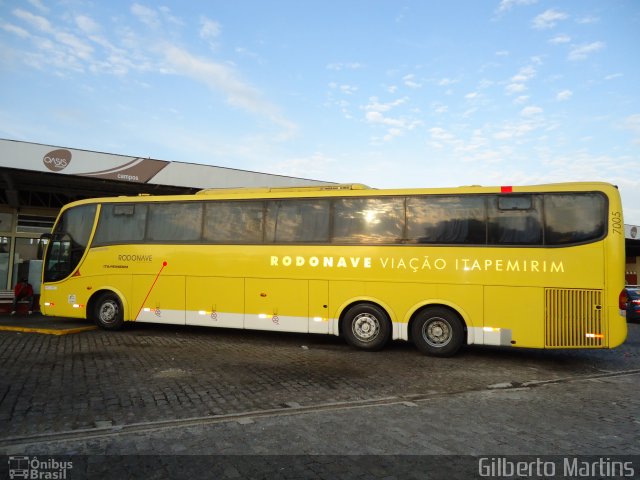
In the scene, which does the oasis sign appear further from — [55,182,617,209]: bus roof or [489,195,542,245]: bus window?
[489,195,542,245]: bus window

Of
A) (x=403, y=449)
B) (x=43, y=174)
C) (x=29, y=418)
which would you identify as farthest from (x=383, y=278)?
(x=43, y=174)

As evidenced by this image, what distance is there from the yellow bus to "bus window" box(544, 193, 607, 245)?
0.02 metres

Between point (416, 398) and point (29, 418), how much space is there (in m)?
4.84

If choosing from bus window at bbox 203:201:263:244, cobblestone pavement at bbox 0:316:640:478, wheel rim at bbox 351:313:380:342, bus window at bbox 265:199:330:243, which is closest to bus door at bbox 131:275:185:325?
bus window at bbox 203:201:263:244

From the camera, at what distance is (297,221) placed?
10.4m

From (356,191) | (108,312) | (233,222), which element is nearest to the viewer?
(356,191)

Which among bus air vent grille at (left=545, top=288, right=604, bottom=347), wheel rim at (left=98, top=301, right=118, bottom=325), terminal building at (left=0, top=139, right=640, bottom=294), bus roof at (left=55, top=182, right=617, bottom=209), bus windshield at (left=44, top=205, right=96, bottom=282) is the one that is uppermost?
terminal building at (left=0, top=139, right=640, bottom=294)

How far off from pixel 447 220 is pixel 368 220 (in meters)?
1.70

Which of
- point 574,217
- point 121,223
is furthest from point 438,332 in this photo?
point 121,223

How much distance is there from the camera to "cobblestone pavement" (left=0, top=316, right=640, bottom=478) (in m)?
4.38

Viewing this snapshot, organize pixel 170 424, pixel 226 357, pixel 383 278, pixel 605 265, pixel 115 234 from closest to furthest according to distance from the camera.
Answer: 1. pixel 170 424
2. pixel 605 265
3. pixel 226 357
4. pixel 383 278
5. pixel 115 234

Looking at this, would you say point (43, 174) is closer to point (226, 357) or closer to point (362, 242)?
point (226, 357)

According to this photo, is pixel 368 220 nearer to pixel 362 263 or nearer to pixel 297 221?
pixel 362 263

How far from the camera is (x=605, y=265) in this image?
27.1ft
